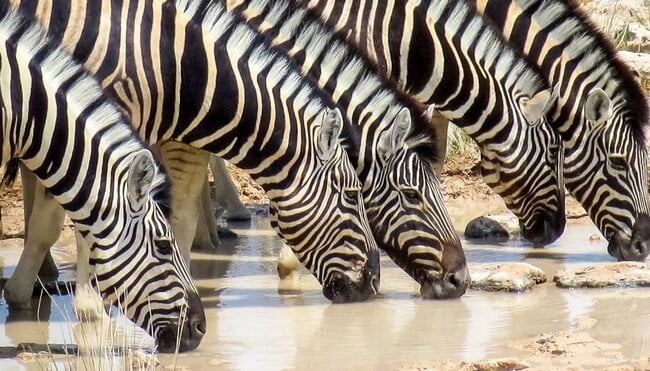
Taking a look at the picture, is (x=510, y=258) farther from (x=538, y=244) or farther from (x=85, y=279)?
(x=85, y=279)

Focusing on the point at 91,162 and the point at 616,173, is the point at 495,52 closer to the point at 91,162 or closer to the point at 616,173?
the point at 616,173

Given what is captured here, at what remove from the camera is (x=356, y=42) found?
10891mm

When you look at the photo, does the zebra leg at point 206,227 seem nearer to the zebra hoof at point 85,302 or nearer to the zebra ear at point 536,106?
the zebra hoof at point 85,302

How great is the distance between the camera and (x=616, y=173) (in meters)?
11.1

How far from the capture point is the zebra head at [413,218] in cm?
976

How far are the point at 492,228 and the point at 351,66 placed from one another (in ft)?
9.24

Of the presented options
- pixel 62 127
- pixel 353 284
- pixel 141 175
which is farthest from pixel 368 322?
pixel 62 127

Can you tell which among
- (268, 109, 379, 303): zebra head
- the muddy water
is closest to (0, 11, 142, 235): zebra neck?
the muddy water

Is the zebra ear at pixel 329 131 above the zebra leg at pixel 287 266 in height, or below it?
above

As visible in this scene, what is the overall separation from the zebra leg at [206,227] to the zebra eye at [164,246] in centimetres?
379

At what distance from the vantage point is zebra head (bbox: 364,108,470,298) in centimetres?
976

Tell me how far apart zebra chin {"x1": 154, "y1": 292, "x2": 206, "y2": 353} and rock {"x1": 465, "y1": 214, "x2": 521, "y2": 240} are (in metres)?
4.72

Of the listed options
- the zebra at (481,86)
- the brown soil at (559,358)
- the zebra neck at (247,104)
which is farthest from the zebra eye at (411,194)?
the brown soil at (559,358)

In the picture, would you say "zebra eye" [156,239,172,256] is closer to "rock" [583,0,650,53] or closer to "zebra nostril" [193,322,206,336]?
"zebra nostril" [193,322,206,336]
